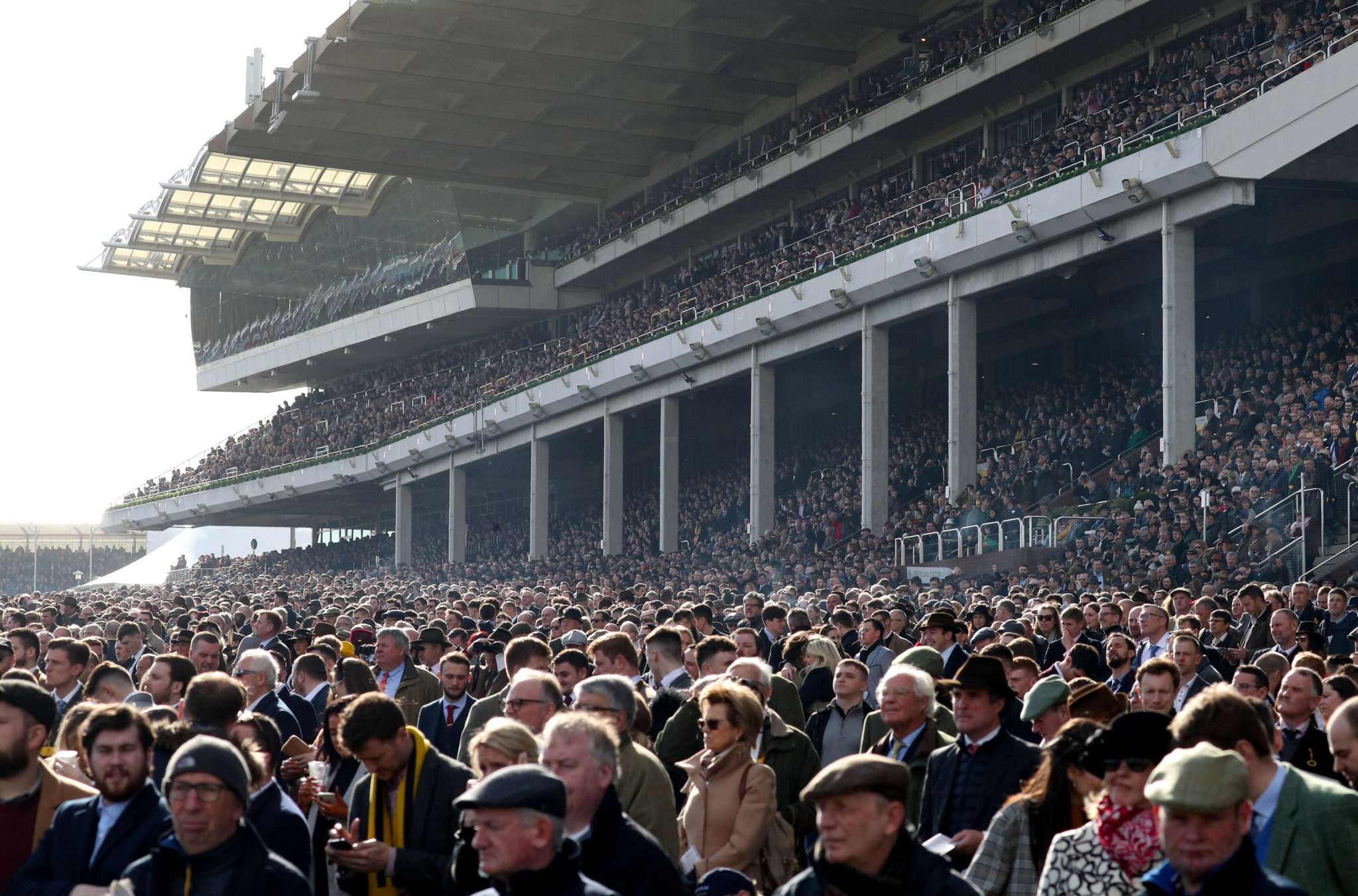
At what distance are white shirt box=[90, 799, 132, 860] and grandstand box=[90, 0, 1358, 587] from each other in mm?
16999

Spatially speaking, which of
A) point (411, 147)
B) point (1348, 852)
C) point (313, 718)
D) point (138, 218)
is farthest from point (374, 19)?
point (1348, 852)

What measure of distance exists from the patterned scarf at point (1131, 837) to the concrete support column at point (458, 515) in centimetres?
4559

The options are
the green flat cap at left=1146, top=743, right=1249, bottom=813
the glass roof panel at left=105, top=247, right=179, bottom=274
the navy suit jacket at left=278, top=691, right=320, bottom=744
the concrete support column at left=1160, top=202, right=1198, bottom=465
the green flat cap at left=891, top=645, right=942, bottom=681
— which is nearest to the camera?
the green flat cap at left=1146, top=743, right=1249, bottom=813

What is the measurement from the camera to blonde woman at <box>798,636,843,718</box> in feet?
32.2

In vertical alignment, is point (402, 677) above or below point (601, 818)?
below

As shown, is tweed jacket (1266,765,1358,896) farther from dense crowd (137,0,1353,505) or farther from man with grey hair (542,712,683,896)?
dense crowd (137,0,1353,505)

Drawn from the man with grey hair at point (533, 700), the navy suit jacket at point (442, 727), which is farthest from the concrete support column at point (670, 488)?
the man with grey hair at point (533, 700)

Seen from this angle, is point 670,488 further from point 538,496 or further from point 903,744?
point 903,744

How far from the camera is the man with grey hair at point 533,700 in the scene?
5979mm

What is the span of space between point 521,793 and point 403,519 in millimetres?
49832

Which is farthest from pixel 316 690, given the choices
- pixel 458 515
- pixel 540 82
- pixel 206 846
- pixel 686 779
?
pixel 458 515

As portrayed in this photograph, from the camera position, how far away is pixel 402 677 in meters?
10.6

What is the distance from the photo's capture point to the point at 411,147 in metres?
46.4

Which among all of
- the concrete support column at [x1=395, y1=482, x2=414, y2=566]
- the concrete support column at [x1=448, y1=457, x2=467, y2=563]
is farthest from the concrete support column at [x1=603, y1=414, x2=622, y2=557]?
the concrete support column at [x1=395, y1=482, x2=414, y2=566]
